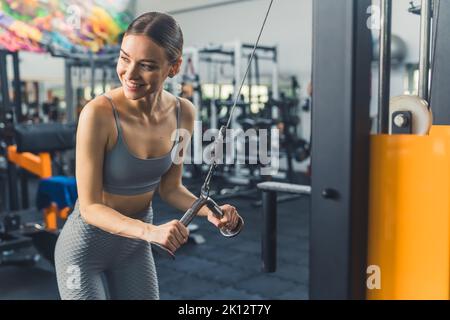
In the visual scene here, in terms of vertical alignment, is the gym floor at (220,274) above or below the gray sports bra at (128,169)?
below


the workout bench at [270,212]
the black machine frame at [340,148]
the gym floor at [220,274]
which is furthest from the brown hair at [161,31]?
the gym floor at [220,274]

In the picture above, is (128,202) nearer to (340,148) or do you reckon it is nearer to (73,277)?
(73,277)

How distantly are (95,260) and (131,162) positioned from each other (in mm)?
171

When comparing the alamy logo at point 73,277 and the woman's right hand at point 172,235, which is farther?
the alamy logo at point 73,277

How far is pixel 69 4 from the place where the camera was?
24.2 inches

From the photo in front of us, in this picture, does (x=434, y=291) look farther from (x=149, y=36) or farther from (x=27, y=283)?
(x=27, y=283)

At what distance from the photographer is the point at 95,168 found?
0.47 m

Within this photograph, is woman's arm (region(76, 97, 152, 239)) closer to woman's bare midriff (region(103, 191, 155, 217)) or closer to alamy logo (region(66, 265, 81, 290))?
woman's bare midriff (region(103, 191, 155, 217))

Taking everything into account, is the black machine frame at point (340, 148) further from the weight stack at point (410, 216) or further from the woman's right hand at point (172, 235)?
the woman's right hand at point (172, 235)

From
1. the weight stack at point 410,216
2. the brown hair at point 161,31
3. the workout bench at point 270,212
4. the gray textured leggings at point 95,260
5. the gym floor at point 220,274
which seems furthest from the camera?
the gym floor at point 220,274

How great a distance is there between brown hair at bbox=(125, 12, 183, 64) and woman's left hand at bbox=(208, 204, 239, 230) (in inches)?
6.2

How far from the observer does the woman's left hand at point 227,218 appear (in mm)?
495

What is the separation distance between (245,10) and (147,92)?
0.37m

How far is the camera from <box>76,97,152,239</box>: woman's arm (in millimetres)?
458
